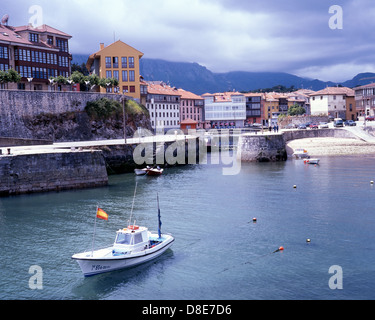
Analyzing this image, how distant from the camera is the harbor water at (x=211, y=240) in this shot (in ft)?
66.7

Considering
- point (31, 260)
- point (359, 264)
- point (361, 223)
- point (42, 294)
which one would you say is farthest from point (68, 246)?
point (361, 223)

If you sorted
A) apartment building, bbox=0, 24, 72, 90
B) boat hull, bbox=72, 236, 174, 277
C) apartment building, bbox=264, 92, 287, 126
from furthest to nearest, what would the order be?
apartment building, bbox=264, 92, 287, 126
apartment building, bbox=0, 24, 72, 90
boat hull, bbox=72, 236, 174, 277

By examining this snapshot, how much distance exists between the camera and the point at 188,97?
461 ft

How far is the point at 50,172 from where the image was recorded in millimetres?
45188

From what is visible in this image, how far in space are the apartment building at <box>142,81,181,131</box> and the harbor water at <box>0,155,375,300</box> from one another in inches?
2867

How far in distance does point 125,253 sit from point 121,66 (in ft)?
236

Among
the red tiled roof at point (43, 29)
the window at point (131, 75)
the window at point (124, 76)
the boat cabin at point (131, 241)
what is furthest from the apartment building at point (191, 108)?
the boat cabin at point (131, 241)

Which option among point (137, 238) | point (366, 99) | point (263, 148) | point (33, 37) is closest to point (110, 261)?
point (137, 238)

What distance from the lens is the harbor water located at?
20.3 meters

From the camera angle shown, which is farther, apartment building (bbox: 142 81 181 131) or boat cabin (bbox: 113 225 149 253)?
apartment building (bbox: 142 81 181 131)

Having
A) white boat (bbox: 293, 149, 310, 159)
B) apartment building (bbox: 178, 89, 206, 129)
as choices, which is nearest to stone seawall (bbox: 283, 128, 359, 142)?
white boat (bbox: 293, 149, 310, 159)

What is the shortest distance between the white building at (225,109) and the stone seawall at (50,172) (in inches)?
4352

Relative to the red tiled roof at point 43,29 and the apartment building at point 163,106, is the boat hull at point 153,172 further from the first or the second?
the apartment building at point 163,106

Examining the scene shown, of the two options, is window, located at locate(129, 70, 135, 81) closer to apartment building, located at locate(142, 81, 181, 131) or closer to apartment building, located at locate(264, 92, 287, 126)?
apartment building, located at locate(142, 81, 181, 131)
